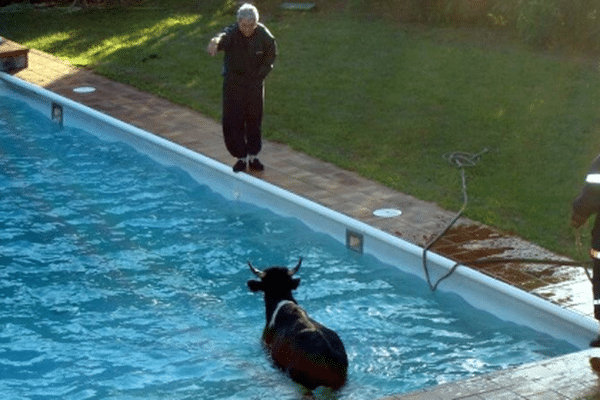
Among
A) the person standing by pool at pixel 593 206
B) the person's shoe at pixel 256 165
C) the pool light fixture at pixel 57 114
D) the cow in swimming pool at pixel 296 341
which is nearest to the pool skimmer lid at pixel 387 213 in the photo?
the person's shoe at pixel 256 165

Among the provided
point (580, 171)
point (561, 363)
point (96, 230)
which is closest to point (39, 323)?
point (96, 230)

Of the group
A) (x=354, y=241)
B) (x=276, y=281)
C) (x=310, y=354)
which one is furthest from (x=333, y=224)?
(x=310, y=354)

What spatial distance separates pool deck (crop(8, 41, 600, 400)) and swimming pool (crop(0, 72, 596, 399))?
38 cm

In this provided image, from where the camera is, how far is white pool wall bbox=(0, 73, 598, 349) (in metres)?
8.06

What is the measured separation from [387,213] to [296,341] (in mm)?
3176

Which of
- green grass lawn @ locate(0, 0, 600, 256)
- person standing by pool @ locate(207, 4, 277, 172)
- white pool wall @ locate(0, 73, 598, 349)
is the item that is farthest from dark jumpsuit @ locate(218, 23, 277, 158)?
green grass lawn @ locate(0, 0, 600, 256)

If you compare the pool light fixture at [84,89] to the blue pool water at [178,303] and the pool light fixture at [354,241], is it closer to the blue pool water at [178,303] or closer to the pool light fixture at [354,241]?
the blue pool water at [178,303]

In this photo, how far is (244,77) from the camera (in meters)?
11.1

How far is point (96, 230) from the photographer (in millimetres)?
10875

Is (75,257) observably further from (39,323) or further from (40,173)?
(40,173)

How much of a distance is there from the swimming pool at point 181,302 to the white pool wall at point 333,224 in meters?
0.08

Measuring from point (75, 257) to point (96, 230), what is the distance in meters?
0.67

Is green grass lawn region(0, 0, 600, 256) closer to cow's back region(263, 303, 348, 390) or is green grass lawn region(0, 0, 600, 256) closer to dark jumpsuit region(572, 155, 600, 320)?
dark jumpsuit region(572, 155, 600, 320)

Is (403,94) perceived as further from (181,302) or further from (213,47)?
(181,302)
